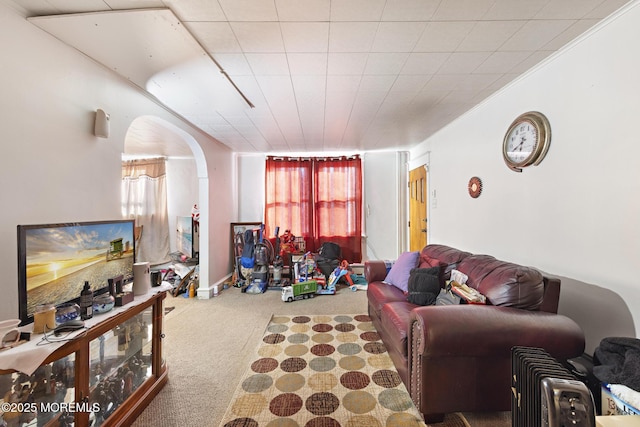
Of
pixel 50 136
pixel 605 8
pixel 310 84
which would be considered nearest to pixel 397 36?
pixel 310 84

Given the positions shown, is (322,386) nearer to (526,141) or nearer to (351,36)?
(351,36)

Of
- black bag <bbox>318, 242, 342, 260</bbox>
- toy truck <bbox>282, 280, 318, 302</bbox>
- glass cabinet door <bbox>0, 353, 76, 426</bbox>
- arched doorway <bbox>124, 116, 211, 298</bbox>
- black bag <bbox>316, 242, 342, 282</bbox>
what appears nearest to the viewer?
glass cabinet door <bbox>0, 353, 76, 426</bbox>

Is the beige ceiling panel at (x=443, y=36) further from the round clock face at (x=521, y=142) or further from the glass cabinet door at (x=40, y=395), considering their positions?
the glass cabinet door at (x=40, y=395)

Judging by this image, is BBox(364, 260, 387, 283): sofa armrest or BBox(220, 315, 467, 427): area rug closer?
BBox(220, 315, 467, 427): area rug

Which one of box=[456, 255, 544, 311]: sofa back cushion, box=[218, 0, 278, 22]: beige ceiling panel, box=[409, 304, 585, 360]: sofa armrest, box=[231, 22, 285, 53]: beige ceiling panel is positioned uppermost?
box=[231, 22, 285, 53]: beige ceiling panel

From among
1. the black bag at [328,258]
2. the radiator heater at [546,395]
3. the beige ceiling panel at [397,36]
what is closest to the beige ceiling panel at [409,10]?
the beige ceiling panel at [397,36]

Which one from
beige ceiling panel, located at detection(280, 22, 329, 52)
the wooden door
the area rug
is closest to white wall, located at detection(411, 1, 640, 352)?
the area rug

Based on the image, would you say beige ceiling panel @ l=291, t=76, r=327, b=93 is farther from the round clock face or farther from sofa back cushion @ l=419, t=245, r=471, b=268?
sofa back cushion @ l=419, t=245, r=471, b=268

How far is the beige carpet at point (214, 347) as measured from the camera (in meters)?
1.54

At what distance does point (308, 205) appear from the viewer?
4828mm

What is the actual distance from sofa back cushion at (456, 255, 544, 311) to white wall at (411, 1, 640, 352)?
0.37 m

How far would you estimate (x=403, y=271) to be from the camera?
2.63 m

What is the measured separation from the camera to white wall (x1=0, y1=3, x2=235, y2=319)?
126 centimetres

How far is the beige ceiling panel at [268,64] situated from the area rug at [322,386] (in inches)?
96.4
